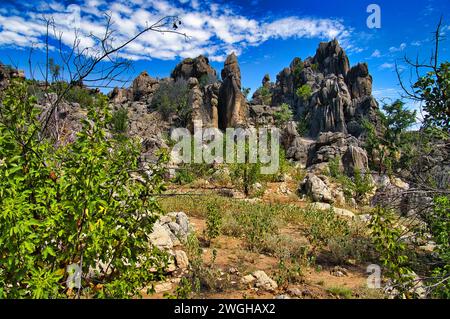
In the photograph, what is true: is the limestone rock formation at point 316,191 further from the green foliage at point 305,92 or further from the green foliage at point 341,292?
the green foliage at point 305,92

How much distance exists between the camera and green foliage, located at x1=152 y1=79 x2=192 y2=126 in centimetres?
3419

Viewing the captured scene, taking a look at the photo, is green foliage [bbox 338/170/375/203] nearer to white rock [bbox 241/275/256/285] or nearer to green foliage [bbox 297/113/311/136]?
white rock [bbox 241/275/256/285]

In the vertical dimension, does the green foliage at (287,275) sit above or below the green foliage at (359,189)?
below

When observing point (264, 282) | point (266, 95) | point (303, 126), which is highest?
point (266, 95)

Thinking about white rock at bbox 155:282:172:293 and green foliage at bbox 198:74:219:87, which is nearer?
white rock at bbox 155:282:172:293

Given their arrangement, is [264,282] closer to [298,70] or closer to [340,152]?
[340,152]

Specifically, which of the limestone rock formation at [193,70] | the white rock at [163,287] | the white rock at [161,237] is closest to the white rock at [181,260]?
the white rock at [161,237]

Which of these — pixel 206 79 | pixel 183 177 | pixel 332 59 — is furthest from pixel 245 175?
pixel 332 59

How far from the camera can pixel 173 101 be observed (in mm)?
35656

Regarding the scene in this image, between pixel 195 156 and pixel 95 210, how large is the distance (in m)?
16.7

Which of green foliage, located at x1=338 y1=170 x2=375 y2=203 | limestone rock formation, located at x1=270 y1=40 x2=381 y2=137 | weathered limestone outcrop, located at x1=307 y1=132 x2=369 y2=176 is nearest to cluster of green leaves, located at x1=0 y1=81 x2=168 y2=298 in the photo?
green foliage, located at x1=338 y1=170 x2=375 y2=203

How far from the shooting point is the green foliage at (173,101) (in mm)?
34188

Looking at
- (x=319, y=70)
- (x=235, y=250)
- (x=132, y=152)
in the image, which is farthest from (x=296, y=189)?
(x=319, y=70)

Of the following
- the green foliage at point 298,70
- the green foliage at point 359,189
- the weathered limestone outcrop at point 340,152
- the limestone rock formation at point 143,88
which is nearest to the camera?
the green foliage at point 359,189
